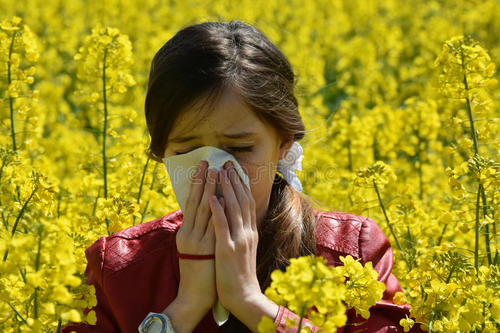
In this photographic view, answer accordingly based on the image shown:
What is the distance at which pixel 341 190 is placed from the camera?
11.2 ft

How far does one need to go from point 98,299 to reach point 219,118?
0.73 meters

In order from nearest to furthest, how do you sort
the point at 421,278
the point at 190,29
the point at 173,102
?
the point at 421,278, the point at 173,102, the point at 190,29

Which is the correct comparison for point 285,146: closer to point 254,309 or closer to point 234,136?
point 234,136

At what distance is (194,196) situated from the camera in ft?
6.91

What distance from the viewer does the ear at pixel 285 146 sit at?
240cm

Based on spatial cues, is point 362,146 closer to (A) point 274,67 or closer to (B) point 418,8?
(A) point 274,67

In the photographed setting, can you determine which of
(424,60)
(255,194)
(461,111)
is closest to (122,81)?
(255,194)

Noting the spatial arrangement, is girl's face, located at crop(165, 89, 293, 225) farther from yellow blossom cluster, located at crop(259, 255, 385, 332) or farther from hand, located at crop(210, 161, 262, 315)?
yellow blossom cluster, located at crop(259, 255, 385, 332)

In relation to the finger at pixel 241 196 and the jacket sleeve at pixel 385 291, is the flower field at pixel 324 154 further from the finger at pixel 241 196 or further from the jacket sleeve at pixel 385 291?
the finger at pixel 241 196

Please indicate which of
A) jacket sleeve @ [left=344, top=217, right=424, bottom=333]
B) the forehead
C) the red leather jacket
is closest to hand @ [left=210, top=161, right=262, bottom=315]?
the forehead

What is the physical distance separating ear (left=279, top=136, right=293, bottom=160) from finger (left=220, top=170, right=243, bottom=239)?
38 centimetres

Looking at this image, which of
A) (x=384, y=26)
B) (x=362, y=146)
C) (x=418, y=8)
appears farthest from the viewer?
(x=418, y=8)

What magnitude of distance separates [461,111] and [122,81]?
2.86m

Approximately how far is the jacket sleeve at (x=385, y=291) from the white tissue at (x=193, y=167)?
0.44 metres
